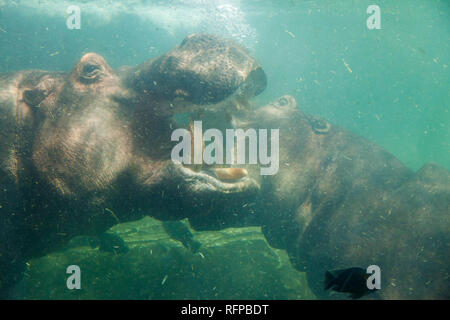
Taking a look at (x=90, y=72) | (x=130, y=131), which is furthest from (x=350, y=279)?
(x=90, y=72)

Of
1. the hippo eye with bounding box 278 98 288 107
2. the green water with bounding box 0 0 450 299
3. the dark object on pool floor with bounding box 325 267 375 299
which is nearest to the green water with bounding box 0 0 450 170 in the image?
the green water with bounding box 0 0 450 299

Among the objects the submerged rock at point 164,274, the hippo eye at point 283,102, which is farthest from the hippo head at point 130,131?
the submerged rock at point 164,274

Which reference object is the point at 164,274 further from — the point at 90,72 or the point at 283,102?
the point at 283,102

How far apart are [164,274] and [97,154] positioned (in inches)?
146

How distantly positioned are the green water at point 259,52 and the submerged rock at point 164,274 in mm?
31

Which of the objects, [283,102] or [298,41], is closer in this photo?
[283,102]

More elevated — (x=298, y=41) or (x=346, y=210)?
(x=298, y=41)

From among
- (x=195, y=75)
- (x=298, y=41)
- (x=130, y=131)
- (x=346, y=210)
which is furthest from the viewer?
(x=298, y=41)

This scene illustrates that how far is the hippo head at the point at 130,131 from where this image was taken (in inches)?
140

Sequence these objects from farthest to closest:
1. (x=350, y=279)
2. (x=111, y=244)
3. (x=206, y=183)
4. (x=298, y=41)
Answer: (x=298, y=41) < (x=111, y=244) < (x=206, y=183) < (x=350, y=279)

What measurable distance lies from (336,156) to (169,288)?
4.75 m

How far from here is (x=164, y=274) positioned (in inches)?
241

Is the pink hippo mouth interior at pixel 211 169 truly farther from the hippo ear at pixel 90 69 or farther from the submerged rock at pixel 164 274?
the submerged rock at pixel 164 274
